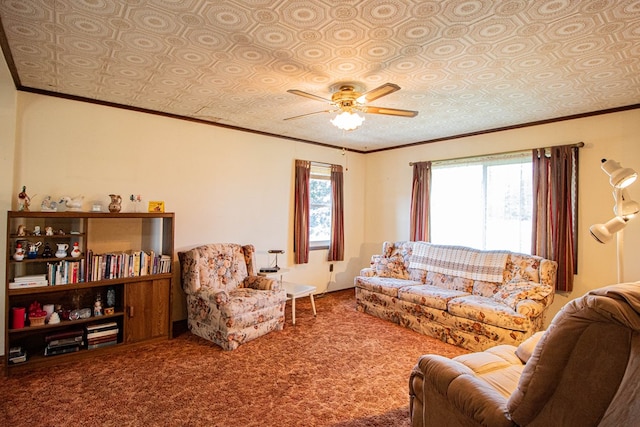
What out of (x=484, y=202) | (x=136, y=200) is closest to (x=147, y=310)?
(x=136, y=200)

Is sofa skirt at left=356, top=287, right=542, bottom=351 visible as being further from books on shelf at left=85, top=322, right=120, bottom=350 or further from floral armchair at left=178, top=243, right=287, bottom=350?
books on shelf at left=85, top=322, right=120, bottom=350

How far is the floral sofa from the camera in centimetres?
328

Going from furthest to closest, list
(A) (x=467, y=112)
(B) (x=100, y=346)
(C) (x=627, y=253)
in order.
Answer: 1. (A) (x=467, y=112)
2. (C) (x=627, y=253)
3. (B) (x=100, y=346)

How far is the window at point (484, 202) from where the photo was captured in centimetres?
422

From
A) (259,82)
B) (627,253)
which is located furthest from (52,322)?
(627,253)

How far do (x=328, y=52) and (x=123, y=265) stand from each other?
9.14ft

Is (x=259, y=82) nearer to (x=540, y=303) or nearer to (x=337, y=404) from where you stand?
(x=337, y=404)

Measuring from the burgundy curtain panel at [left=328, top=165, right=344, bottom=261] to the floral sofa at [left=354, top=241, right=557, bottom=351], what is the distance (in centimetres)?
92

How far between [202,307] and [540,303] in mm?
3472

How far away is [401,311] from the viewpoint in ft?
13.4

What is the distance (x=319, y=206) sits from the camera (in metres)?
5.64

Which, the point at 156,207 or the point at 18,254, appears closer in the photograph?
the point at 18,254

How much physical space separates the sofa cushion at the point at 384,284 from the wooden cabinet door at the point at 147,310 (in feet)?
8.11

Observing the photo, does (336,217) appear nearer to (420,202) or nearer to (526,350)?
(420,202)
